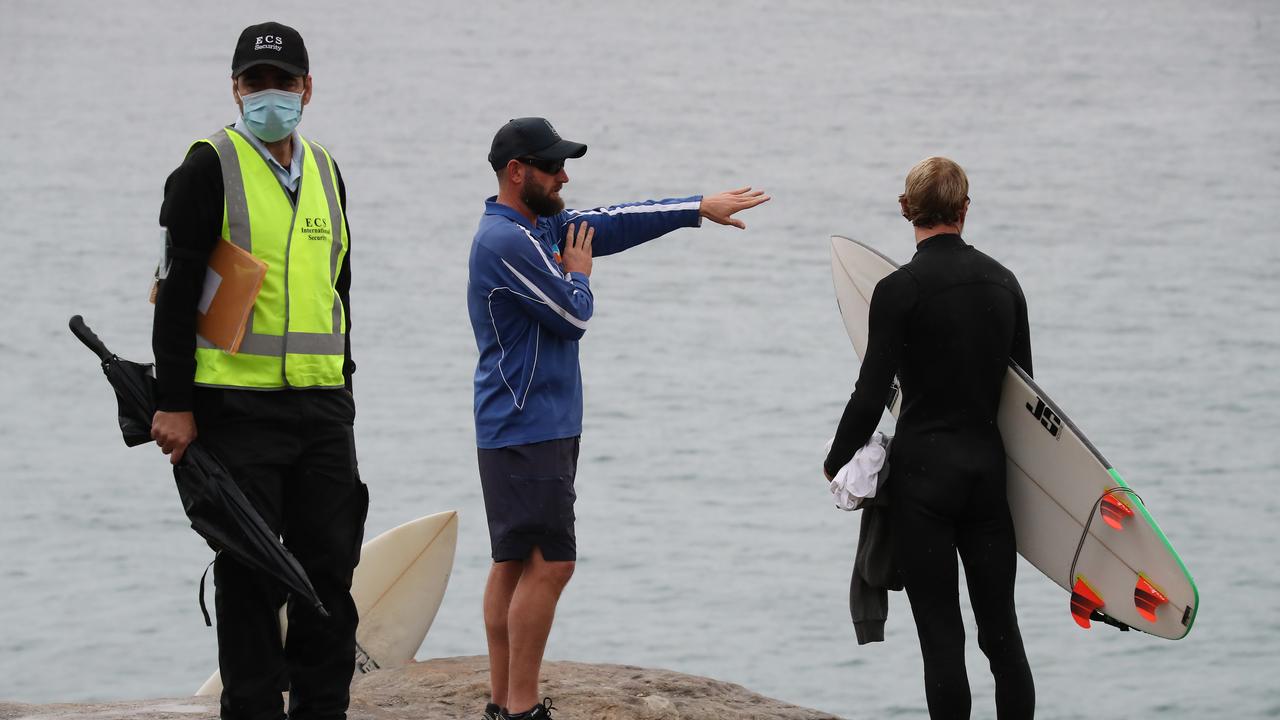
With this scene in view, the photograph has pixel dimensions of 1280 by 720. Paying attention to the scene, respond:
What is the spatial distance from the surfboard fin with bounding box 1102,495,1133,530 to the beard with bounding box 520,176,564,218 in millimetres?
1439

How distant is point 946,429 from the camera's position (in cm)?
365

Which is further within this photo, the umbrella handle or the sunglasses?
the sunglasses

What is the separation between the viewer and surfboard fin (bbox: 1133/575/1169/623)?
3773 mm

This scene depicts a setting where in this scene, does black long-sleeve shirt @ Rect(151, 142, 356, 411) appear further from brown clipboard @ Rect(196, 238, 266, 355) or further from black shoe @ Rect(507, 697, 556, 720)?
black shoe @ Rect(507, 697, 556, 720)

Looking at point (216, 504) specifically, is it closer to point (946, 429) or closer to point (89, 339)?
point (89, 339)

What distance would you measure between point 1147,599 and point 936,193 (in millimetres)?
1065

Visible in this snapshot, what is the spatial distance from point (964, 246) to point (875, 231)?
1588 centimetres

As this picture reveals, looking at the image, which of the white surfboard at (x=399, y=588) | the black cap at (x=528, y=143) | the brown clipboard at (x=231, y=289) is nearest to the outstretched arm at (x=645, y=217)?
the black cap at (x=528, y=143)

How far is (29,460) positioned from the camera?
1226 centimetres

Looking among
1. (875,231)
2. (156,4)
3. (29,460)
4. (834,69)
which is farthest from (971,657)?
(156,4)

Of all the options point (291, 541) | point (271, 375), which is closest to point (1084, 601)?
point (291, 541)

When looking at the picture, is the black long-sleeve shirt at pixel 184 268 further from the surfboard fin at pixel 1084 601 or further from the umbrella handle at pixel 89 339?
the surfboard fin at pixel 1084 601

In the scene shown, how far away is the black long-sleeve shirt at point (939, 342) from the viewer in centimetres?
356

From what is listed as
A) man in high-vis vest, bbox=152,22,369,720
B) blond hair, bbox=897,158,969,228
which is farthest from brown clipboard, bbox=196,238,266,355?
blond hair, bbox=897,158,969,228
